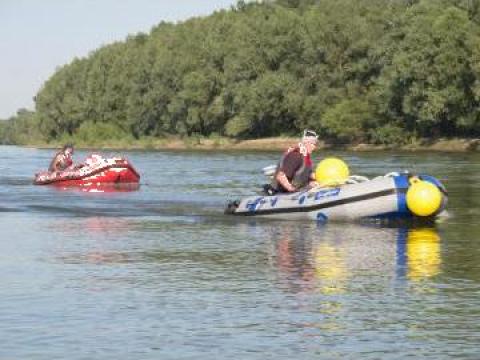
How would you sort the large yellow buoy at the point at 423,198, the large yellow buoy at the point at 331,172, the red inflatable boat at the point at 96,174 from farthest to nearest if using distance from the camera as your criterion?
the red inflatable boat at the point at 96,174 < the large yellow buoy at the point at 331,172 < the large yellow buoy at the point at 423,198

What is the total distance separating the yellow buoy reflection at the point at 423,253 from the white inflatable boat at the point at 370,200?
33.2 inches

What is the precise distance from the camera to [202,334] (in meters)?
11.5

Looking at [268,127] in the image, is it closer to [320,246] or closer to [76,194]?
[76,194]

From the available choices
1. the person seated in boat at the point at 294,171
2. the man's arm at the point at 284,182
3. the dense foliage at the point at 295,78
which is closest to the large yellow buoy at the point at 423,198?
the person seated in boat at the point at 294,171

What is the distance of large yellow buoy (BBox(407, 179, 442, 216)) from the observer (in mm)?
22547

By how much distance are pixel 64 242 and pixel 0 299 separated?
262 inches

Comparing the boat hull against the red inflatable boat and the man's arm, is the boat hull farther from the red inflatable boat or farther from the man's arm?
the man's arm

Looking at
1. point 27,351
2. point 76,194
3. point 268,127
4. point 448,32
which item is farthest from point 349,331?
point 268,127

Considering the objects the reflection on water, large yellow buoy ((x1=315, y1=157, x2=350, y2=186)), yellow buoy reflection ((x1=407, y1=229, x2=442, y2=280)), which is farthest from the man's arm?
yellow buoy reflection ((x1=407, y1=229, x2=442, y2=280))

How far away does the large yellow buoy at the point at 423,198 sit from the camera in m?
22.5

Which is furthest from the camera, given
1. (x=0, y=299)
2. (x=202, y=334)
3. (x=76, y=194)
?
(x=76, y=194)

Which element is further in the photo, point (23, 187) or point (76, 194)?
point (23, 187)

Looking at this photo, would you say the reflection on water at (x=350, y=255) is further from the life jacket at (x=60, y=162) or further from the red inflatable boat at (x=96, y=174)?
the life jacket at (x=60, y=162)

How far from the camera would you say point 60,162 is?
4022cm
